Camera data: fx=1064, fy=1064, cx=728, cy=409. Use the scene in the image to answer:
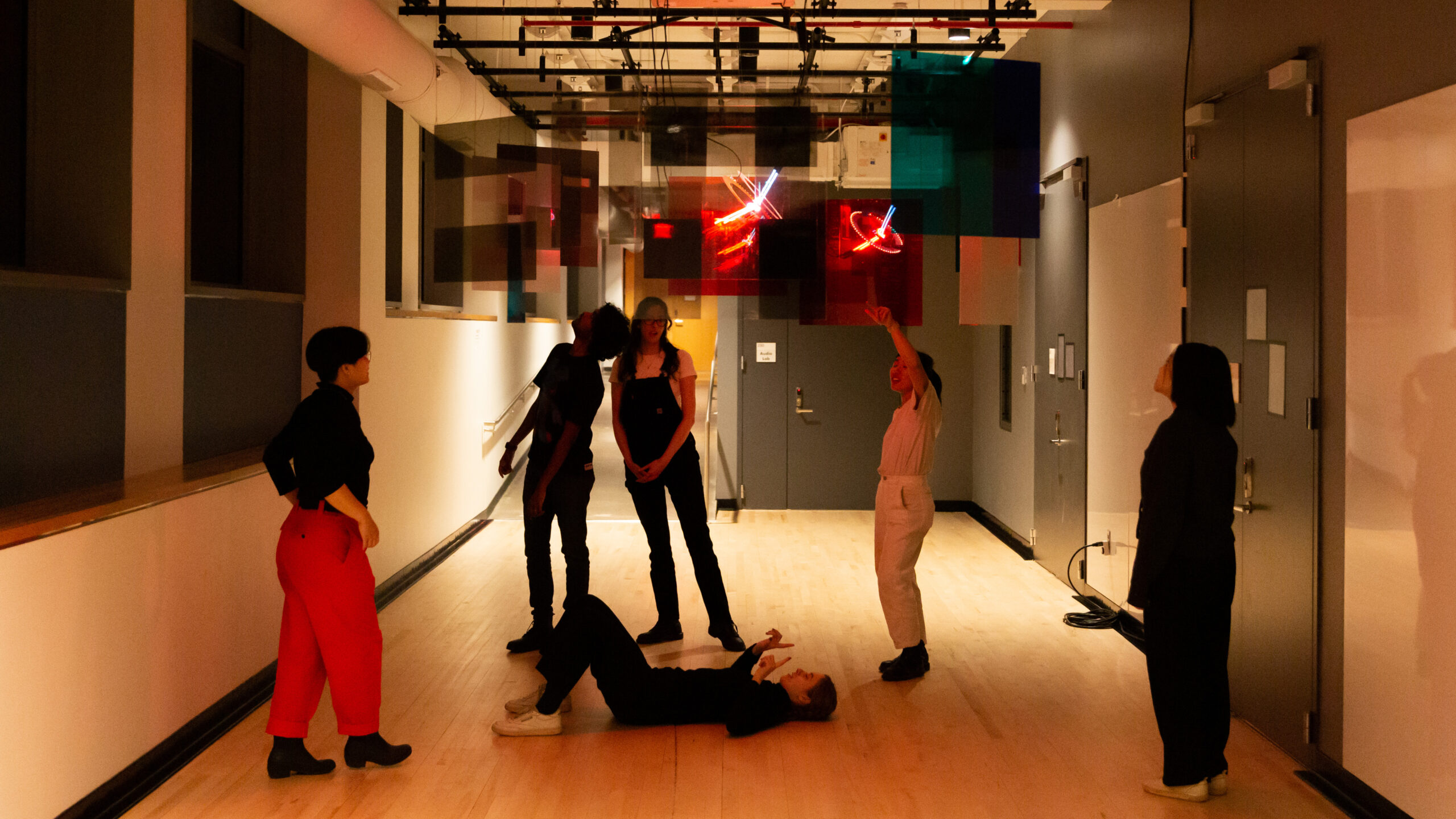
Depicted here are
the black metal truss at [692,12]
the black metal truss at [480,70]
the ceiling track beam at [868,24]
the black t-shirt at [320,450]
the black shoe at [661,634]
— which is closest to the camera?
the black t-shirt at [320,450]

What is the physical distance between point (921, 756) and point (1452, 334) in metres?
2.07

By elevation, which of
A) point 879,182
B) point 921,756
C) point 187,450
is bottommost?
point 921,756

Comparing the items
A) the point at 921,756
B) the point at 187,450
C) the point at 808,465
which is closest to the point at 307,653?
the point at 187,450

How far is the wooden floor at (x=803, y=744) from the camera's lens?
327 centimetres

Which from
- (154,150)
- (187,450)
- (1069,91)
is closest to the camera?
(154,150)

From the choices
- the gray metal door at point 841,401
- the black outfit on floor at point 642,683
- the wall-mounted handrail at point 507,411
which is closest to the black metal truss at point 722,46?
the gray metal door at point 841,401

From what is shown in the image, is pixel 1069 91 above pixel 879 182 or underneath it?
above

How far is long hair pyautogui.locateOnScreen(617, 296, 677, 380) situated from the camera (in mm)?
4777

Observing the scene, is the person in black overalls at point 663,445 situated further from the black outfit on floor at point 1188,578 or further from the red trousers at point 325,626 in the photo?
the black outfit on floor at point 1188,578

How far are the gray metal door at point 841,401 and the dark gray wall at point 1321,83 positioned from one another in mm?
3440

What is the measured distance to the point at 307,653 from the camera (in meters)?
3.35

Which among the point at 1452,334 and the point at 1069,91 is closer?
the point at 1452,334

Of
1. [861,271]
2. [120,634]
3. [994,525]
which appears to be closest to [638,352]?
[861,271]

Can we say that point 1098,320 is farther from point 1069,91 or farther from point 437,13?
point 437,13
